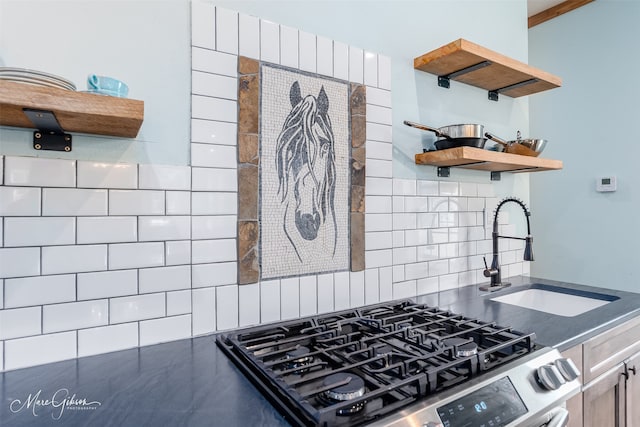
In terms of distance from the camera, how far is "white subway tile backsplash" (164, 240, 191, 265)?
108 centimetres

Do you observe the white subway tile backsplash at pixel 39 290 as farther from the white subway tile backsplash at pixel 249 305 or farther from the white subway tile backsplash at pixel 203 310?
the white subway tile backsplash at pixel 249 305

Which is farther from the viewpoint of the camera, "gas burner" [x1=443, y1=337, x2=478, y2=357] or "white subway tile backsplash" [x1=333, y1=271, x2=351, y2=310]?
"white subway tile backsplash" [x1=333, y1=271, x2=351, y2=310]

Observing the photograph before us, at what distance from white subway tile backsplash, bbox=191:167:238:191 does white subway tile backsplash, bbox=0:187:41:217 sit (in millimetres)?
388

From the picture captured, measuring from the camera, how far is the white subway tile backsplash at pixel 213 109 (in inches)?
44.4

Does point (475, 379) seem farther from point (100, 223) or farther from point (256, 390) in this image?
point (100, 223)

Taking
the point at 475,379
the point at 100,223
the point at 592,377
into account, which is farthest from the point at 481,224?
the point at 100,223

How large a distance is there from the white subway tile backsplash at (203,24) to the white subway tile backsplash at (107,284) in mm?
721

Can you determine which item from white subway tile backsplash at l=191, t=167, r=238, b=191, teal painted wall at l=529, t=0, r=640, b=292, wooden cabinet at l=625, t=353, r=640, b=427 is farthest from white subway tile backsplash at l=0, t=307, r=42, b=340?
teal painted wall at l=529, t=0, r=640, b=292

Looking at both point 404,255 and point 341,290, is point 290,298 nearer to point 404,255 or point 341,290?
point 341,290

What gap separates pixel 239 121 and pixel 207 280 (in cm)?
52

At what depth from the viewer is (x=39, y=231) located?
93 cm

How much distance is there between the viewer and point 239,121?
3.92 ft

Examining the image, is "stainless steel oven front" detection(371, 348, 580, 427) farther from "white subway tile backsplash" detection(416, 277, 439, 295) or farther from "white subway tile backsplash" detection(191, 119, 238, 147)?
"white subway tile backsplash" detection(191, 119, 238, 147)

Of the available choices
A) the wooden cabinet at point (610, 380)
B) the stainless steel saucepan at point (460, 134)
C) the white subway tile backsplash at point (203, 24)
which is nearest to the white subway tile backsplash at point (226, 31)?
the white subway tile backsplash at point (203, 24)
